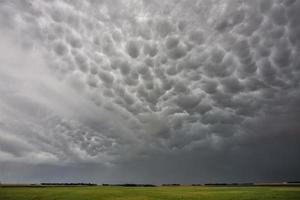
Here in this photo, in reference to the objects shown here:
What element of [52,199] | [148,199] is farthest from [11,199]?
[148,199]

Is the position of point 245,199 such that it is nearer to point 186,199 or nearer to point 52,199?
point 186,199

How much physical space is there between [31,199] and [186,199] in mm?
33677

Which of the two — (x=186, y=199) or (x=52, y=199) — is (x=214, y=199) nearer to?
(x=186, y=199)

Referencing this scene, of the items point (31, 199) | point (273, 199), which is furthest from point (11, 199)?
point (273, 199)

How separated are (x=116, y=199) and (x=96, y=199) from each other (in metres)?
4.53

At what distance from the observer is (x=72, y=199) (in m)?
68.6

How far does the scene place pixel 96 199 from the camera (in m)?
67.8

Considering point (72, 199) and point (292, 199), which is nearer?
point (292, 199)

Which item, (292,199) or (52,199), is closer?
(292,199)

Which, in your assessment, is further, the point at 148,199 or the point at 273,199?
the point at 148,199

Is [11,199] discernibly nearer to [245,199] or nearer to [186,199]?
[186,199]

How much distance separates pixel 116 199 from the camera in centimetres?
6925

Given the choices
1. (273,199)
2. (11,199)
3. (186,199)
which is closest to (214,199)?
(186,199)

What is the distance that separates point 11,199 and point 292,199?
59.5m
